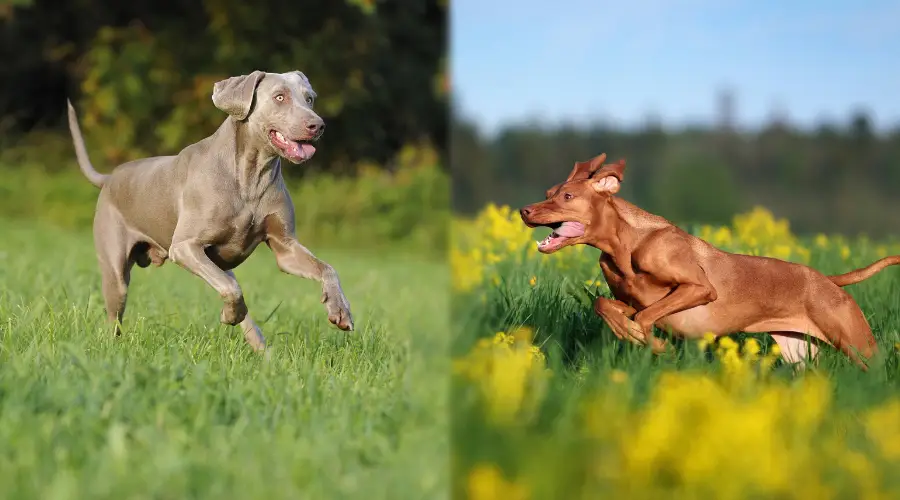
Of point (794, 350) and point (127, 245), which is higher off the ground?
point (794, 350)

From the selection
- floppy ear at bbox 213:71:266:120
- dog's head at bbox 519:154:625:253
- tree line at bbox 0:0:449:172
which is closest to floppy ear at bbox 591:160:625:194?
dog's head at bbox 519:154:625:253

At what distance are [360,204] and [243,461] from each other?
37.4ft

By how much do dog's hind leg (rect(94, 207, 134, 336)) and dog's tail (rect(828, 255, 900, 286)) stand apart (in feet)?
10.4

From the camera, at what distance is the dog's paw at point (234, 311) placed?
154 inches

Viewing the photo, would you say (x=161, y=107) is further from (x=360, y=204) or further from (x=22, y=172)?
(x=360, y=204)

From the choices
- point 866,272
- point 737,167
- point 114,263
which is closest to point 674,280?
point 866,272

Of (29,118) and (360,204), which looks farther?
(29,118)

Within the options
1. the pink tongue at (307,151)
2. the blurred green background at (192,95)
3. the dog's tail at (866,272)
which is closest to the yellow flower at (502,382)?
the pink tongue at (307,151)

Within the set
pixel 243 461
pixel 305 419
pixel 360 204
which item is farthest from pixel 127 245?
pixel 360 204

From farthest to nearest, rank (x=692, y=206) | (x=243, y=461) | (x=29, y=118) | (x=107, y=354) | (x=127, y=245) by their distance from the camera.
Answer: (x=692, y=206), (x=29, y=118), (x=127, y=245), (x=107, y=354), (x=243, y=461)

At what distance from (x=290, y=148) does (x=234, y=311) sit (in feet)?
2.38

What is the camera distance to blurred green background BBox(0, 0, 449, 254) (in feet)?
45.1

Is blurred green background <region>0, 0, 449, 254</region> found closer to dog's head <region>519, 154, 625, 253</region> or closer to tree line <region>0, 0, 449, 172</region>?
tree line <region>0, 0, 449, 172</region>

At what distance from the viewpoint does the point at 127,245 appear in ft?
14.8
